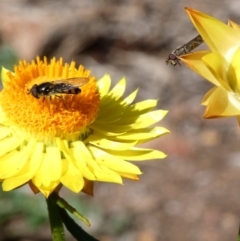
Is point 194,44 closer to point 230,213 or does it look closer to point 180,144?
point 230,213

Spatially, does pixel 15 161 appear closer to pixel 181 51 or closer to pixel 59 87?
pixel 59 87

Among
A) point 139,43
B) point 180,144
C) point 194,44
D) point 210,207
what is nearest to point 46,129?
point 194,44

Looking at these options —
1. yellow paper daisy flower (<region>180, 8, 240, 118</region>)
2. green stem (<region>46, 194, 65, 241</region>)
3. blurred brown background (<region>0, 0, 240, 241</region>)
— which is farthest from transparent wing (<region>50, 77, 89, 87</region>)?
blurred brown background (<region>0, 0, 240, 241</region>)

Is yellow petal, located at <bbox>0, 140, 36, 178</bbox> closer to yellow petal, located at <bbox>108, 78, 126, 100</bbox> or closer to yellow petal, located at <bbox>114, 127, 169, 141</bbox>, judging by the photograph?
yellow petal, located at <bbox>114, 127, 169, 141</bbox>

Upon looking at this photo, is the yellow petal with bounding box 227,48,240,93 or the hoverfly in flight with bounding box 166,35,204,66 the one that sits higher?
the hoverfly in flight with bounding box 166,35,204,66

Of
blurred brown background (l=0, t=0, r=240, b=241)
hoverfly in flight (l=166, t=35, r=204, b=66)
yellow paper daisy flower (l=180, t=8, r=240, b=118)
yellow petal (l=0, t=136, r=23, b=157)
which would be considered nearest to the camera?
yellow paper daisy flower (l=180, t=8, r=240, b=118)

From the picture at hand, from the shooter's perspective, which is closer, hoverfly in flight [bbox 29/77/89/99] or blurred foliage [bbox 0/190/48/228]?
hoverfly in flight [bbox 29/77/89/99]
